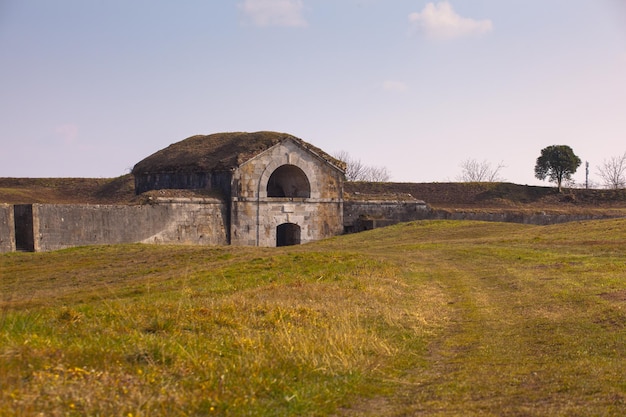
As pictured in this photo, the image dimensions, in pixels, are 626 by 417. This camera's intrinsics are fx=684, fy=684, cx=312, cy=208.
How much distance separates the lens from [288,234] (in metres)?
35.4

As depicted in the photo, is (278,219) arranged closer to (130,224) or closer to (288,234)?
(288,234)

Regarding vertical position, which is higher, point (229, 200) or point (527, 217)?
point (229, 200)

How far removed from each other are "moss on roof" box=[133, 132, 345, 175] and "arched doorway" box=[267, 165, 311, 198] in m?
1.59

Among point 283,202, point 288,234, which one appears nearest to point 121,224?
point 283,202

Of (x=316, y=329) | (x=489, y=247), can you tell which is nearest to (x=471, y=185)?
(x=489, y=247)

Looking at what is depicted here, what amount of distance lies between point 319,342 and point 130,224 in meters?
19.6

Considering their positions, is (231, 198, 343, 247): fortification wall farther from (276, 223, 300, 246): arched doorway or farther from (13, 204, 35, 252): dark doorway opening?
(13, 204, 35, 252): dark doorway opening

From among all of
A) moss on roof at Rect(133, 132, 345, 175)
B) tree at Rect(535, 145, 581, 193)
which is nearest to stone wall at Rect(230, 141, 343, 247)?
moss on roof at Rect(133, 132, 345, 175)

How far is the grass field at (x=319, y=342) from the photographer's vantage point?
599 centimetres

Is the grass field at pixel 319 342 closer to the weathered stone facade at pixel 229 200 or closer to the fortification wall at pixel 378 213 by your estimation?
the weathered stone facade at pixel 229 200

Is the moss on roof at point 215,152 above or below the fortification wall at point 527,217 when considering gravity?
above

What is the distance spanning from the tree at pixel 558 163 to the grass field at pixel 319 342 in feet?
99.0

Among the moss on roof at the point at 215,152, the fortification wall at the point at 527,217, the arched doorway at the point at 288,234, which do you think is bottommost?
the arched doorway at the point at 288,234

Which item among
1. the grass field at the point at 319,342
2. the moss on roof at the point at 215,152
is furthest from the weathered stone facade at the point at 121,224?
the grass field at the point at 319,342
